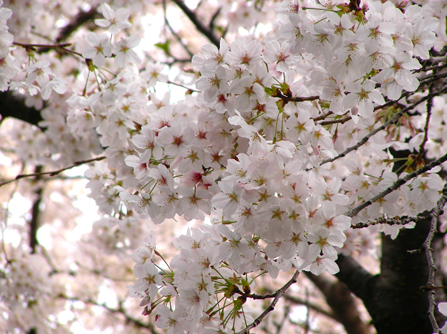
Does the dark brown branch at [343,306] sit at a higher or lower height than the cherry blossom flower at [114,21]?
lower

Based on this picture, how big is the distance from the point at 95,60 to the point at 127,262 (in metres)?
5.06

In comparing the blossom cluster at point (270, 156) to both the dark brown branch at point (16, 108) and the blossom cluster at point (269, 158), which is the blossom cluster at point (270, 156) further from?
the dark brown branch at point (16, 108)

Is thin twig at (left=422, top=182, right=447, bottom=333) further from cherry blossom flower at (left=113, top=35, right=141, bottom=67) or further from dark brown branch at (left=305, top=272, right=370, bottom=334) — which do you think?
dark brown branch at (left=305, top=272, right=370, bottom=334)

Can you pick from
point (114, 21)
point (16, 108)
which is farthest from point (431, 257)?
point (16, 108)

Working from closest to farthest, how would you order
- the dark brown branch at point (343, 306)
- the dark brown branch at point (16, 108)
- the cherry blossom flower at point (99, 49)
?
the cherry blossom flower at point (99, 49) → the dark brown branch at point (16, 108) → the dark brown branch at point (343, 306)

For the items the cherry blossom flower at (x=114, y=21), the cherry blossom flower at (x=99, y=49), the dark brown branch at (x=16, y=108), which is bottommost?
the cherry blossom flower at (x=99, y=49)

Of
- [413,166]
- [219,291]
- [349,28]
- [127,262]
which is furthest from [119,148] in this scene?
[127,262]

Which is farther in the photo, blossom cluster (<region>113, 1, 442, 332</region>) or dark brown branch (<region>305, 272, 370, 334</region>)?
dark brown branch (<region>305, 272, 370, 334</region>)

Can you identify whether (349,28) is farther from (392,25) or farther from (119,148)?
(119,148)

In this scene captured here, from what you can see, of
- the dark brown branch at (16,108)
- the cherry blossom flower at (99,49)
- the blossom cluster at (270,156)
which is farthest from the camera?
the dark brown branch at (16,108)

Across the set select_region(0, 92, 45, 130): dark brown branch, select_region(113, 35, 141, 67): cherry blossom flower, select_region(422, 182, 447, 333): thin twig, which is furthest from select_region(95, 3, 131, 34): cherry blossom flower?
select_region(422, 182, 447, 333): thin twig

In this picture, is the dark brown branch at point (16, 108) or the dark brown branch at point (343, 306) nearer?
the dark brown branch at point (16, 108)

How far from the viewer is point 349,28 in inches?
44.1

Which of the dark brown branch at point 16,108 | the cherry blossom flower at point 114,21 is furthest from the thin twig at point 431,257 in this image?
the dark brown branch at point 16,108
